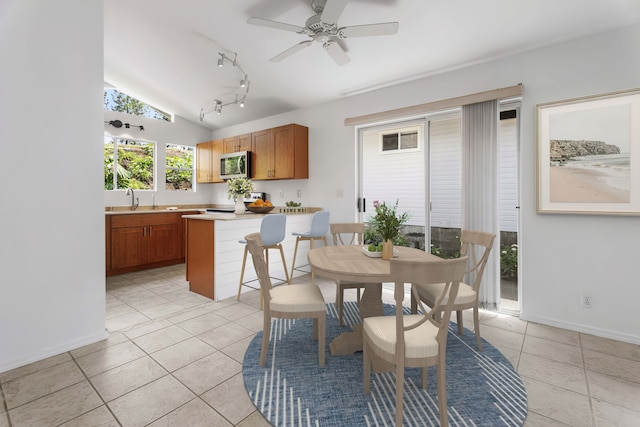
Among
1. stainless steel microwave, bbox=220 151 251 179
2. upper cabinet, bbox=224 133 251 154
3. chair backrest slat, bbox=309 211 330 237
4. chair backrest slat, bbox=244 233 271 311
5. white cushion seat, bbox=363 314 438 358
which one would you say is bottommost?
white cushion seat, bbox=363 314 438 358

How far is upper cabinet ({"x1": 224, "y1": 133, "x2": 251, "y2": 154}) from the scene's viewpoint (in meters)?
5.20

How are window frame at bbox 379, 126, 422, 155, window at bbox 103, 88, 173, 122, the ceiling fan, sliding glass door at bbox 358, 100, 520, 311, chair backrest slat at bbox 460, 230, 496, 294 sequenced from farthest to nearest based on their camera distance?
1. window at bbox 103, 88, 173, 122
2. window frame at bbox 379, 126, 422, 155
3. sliding glass door at bbox 358, 100, 520, 311
4. chair backrest slat at bbox 460, 230, 496, 294
5. the ceiling fan

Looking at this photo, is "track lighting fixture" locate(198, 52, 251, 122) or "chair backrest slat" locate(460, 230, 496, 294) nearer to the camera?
"chair backrest slat" locate(460, 230, 496, 294)

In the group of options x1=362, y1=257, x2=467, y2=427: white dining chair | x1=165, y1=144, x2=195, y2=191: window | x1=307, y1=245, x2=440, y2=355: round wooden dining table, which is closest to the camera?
x1=362, y1=257, x2=467, y2=427: white dining chair

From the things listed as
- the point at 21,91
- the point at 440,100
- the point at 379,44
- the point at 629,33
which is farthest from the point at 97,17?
the point at 629,33

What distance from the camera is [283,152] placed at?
15.2 feet

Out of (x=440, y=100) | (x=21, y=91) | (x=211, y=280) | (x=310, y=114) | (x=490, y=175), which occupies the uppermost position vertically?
(x=310, y=114)

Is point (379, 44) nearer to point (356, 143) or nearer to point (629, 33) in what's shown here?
point (356, 143)

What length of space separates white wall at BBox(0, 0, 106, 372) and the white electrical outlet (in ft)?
13.7

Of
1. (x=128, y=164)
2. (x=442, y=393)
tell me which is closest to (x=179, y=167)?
(x=128, y=164)

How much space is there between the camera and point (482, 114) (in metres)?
3.02

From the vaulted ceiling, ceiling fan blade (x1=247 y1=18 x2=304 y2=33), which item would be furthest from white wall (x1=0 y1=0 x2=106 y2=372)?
ceiling fan blade (x1=247 y1=18 x2=304 y2=33)

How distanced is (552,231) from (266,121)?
14.6 feet

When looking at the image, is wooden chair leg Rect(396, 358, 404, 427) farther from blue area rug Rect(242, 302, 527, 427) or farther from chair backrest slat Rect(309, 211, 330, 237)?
chair backrest slat Rect(309, 211, 330, 237)
